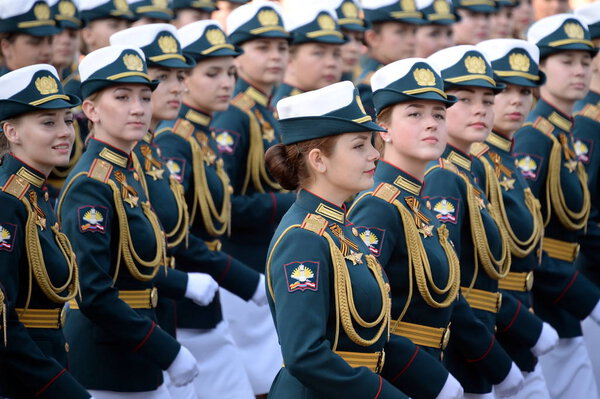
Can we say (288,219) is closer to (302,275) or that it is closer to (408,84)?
(302,275)

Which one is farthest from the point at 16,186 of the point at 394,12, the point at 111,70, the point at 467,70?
the point at 394,12

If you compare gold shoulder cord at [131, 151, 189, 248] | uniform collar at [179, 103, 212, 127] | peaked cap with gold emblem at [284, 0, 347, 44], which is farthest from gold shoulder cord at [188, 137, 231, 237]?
peaked cap with gold emblem at [284, 0, 347, 44]

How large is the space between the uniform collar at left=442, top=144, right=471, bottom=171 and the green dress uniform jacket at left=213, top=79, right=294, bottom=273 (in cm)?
173

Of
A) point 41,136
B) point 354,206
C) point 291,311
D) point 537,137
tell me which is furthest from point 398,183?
point 537,137

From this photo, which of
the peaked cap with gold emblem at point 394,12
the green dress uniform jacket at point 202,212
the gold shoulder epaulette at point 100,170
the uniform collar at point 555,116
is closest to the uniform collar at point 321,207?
the gold shoulder epaulette at point 100,170

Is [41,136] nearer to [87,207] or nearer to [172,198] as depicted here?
[87,207]

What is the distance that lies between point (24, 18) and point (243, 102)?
5.24 feet

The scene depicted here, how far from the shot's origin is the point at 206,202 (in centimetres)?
724

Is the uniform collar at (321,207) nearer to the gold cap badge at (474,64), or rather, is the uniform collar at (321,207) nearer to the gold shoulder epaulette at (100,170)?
the gold shoulder epaulette at (100,170)

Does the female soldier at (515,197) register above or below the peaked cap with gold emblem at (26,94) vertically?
below

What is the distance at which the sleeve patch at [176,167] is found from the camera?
7.12m

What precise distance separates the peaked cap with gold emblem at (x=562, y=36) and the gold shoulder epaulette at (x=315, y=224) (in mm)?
3625

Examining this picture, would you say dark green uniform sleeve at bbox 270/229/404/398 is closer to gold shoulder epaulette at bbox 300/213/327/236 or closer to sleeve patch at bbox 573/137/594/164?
gold shoulder epaulette at bbox 300/213/327/236

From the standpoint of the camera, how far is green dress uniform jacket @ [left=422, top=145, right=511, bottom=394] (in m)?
6.04
